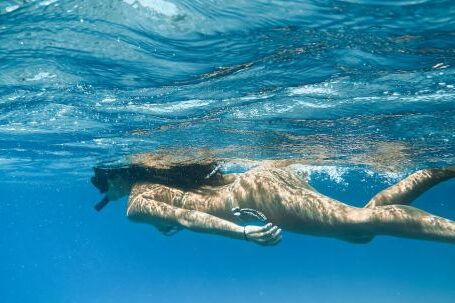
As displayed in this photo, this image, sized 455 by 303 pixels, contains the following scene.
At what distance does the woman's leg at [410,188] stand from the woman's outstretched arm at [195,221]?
2682mm

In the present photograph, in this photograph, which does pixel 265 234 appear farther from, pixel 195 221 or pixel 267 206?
pixel 267 206

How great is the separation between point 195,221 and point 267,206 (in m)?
1.67

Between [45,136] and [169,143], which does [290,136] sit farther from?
[45,136]

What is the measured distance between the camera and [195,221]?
7738 mm

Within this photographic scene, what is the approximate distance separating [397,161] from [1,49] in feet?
63.9

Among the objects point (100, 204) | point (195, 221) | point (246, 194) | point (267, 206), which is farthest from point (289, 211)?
point (100, 204)

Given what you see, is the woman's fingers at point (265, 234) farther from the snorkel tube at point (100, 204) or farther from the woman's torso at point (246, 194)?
the snorkel tube at point (100, 204)

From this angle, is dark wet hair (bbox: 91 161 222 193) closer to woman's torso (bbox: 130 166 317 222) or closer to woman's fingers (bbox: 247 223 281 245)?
woman's torso (bbox: 130 166 317 222)

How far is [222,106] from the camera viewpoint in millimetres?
12352

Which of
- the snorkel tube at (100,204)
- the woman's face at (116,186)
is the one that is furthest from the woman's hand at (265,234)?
the woman's face at (116,186)

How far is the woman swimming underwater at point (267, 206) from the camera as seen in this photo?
21.8ft

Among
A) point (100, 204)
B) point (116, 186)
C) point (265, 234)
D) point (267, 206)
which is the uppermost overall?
point (265, 234)

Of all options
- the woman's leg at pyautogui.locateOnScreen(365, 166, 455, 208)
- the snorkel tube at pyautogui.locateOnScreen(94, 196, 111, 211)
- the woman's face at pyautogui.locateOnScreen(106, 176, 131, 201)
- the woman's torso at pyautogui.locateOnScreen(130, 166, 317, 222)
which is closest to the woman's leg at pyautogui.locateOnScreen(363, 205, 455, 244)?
the woman's leg at pyautogui.locateOnScreen(365, 166, 455, 208)

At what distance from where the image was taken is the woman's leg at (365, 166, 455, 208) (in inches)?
326
